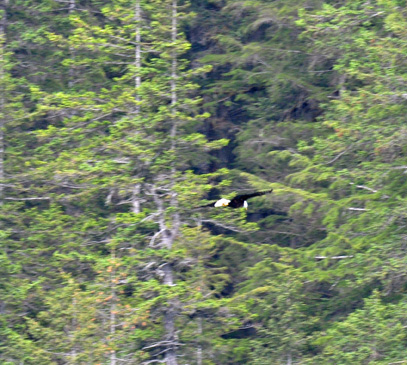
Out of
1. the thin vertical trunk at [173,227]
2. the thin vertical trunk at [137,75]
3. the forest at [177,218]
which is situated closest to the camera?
the forest at [177,218]

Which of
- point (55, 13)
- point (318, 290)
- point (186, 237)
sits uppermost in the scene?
point (55, 13)

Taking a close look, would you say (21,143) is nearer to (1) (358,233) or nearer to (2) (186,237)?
(2) (186,237)

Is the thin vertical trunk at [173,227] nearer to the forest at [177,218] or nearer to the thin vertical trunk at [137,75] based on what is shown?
the forest at [177,218]

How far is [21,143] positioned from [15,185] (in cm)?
88

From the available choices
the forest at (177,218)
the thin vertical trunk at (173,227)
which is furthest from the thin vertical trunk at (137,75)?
the thin vertical trunk at (173,227)

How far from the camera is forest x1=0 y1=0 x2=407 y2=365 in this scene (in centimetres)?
1429

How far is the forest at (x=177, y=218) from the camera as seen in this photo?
14.3 meters

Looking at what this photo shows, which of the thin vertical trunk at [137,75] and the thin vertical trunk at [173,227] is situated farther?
the thin vertical trunk at [137,75]

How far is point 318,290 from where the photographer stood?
17.0 m

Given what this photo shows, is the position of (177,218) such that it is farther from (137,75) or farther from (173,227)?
(137,75)

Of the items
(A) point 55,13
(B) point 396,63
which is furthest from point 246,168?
(B) point 396,63

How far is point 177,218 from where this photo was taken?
15281mm

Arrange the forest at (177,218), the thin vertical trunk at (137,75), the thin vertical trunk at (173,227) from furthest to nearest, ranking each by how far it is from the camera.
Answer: the thin vertical trunk at (137,75) → the thin vertical trunk at (173,227) → the forest at (177,218)

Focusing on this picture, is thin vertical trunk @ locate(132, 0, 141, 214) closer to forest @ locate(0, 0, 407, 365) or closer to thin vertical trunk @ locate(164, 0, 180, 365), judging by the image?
forest @ locate(0, 0, 407, 365)
